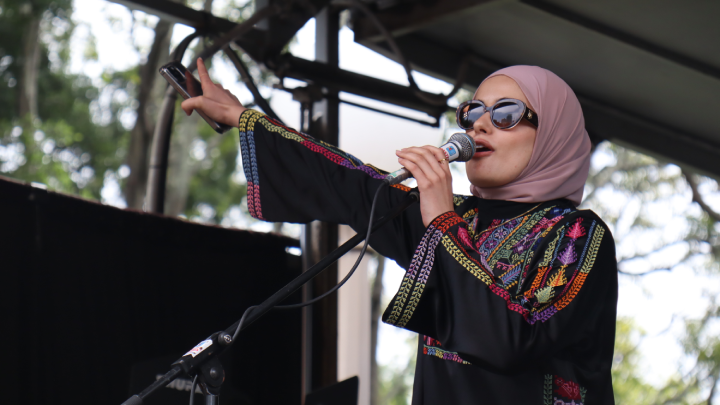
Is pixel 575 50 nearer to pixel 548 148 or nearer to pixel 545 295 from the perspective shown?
pixel 548 148

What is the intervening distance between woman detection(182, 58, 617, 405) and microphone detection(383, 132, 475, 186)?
23 millimetres

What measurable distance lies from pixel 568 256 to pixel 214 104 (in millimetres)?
869

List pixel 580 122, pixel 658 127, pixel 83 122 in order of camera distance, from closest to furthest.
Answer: pixel 580 122
pixel 658 127
pixel 83 122

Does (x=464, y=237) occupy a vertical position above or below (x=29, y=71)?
below

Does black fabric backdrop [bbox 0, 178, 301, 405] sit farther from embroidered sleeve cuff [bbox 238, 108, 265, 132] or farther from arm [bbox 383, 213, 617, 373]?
arm [bbox 383, 213, 617, 373]

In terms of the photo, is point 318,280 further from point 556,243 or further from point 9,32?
point 9,32

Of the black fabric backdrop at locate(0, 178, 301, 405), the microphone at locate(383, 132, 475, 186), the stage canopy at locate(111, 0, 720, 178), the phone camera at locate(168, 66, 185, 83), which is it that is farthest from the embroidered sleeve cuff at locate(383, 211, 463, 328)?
the stage canopy at locate(111, 0, 720, 178)

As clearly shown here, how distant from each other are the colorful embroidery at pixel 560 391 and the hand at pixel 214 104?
2.98ft

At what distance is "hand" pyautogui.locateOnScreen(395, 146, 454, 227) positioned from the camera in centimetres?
117

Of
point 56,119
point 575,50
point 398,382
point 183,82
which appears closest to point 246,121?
point 183,82

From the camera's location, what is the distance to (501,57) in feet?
9.87

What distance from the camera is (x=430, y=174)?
1.17 meters

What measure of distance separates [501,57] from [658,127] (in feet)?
3.06

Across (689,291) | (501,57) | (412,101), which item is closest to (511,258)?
(412,101)
